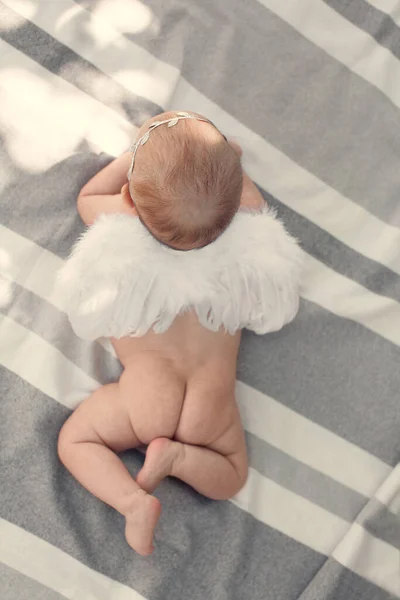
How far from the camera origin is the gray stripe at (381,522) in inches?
50.4

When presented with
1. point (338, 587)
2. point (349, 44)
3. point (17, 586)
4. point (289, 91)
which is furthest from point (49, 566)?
point (349, 44)

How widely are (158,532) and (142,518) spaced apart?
0.48 feet

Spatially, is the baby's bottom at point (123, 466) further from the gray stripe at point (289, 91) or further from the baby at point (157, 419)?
the gray stripe at point (289, 91)

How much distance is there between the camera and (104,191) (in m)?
1.31

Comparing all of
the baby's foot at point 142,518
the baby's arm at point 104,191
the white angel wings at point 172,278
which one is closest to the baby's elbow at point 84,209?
the baby's arm at point 104,191

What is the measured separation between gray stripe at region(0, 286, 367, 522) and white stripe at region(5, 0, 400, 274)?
1.59 feet

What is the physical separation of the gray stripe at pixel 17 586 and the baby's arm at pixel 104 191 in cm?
68

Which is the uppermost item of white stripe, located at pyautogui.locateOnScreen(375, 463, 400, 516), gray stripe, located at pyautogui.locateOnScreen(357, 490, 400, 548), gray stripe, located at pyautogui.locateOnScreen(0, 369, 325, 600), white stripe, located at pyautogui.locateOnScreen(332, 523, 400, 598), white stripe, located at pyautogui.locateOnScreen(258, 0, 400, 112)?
white stripe, located at pyautogui.locateOnScreen(258, 0, 400, 112)

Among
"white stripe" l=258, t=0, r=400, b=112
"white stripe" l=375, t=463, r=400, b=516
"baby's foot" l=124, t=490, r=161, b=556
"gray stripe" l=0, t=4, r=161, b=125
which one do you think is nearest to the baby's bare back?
"baby's foot" l=124, t=490, r=161, b=556

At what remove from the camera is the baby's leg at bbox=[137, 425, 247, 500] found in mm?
1139

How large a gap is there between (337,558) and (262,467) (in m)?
0.22

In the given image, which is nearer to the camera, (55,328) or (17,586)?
(17,586)

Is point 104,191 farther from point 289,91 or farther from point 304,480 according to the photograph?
point 304,480

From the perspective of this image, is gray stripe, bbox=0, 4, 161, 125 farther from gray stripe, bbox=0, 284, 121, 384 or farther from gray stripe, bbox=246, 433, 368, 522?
gray stripe, bbox=246, 433, 368, 522
